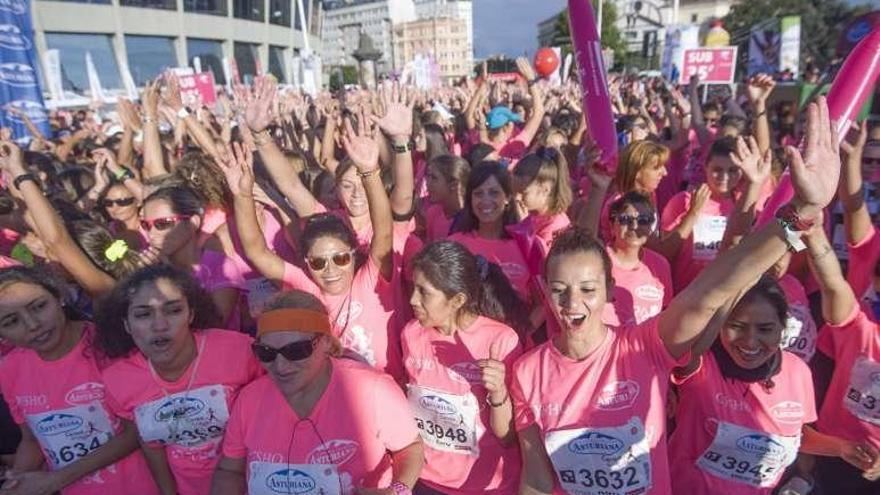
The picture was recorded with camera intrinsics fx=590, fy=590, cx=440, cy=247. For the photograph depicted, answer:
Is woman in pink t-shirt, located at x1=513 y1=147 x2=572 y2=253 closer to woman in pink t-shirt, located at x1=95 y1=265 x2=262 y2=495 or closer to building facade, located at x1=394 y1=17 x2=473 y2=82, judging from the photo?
woman in pink t-shirt, located at x1=95 y1=265 x2=262 y2=495

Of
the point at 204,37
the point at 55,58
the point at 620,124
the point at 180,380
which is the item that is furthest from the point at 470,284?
the point at 204,37

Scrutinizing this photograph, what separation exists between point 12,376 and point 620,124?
18.9 ft

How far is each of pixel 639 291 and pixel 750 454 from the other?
96 centimetres

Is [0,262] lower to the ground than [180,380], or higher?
higher

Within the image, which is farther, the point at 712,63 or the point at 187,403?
the point at 712,63

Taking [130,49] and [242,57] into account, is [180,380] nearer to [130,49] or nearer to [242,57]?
[130,49]

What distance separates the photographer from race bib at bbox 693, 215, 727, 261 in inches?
146

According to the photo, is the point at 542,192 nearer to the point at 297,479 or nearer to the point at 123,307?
the point at 297,479

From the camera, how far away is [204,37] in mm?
36469

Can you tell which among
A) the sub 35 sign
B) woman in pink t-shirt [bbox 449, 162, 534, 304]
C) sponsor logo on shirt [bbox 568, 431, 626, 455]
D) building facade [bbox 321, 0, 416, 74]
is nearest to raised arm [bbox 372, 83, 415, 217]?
woman in pink t-shirt [bbox 449, 162, 534, 304]

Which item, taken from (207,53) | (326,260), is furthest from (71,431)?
(207,53)

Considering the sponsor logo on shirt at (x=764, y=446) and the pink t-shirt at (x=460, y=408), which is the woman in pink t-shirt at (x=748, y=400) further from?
the pink t-shirt at (x=460, y=408)

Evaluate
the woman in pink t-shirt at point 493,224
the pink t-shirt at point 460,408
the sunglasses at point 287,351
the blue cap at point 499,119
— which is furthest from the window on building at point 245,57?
the sunglasses at point 287,351

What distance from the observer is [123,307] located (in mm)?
2324
